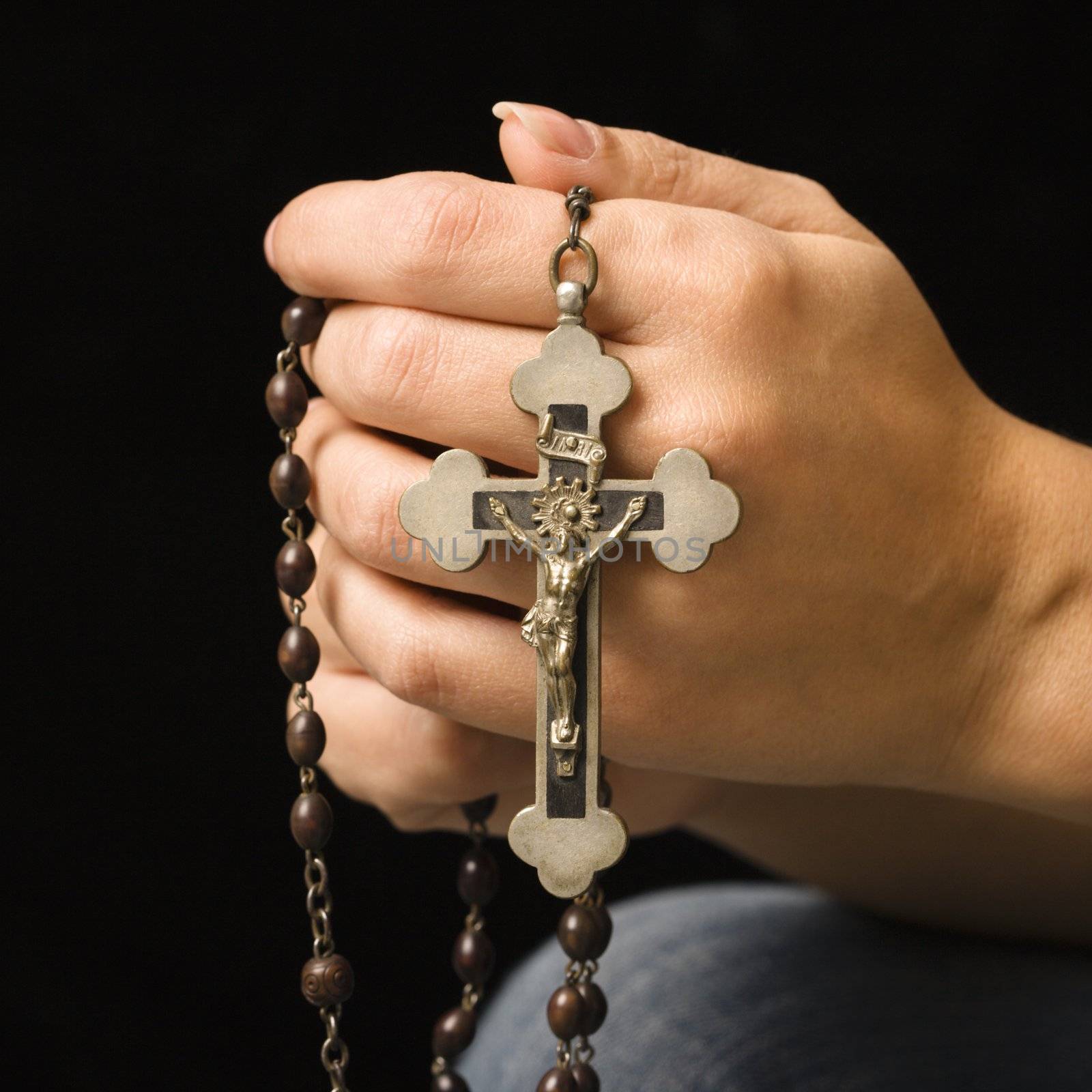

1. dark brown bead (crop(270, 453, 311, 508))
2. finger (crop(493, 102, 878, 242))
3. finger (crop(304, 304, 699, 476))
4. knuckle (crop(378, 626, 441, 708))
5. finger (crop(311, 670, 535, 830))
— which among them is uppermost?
finger (crop(493, 102, 878, 242))

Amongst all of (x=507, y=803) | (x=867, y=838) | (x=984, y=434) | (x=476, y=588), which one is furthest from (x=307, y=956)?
(x=984, y=434)

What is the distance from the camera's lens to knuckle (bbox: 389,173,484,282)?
1178 mm

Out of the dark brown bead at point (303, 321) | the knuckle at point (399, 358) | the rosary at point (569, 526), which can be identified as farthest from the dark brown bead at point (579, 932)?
the dark brown bead at point (303, 321)

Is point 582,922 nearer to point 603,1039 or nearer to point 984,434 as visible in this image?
point 603,1039

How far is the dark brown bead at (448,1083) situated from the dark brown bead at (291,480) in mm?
800

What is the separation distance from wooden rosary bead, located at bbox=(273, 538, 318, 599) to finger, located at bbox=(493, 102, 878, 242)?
0.50m

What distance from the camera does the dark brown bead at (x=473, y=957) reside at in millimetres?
1575

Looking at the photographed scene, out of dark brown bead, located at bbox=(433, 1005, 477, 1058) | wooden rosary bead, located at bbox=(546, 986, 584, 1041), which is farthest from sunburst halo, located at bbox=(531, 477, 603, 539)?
dark brown bead, located at bbox=(433, 1005, 477, 1058)

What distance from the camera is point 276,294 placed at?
90.6 inches

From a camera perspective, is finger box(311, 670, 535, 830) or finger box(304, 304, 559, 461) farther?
finger box(311, 670, 535, 830)

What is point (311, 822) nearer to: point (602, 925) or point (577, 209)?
point (602, 925)

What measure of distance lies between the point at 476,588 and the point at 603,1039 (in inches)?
34.9

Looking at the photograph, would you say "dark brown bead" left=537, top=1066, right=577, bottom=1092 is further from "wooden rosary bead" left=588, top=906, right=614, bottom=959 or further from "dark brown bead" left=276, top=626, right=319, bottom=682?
"dark brown bead" left=276, top=626, right=319, bottom=682

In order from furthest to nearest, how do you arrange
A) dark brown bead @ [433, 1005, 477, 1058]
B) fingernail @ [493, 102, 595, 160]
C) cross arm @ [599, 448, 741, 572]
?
1. dark brown bead @ [433, 1005, 477, 1058]
2. fingernail @ [493, 102, 595, 160]
3. cross arm @ [599, 448, 741, 572]
